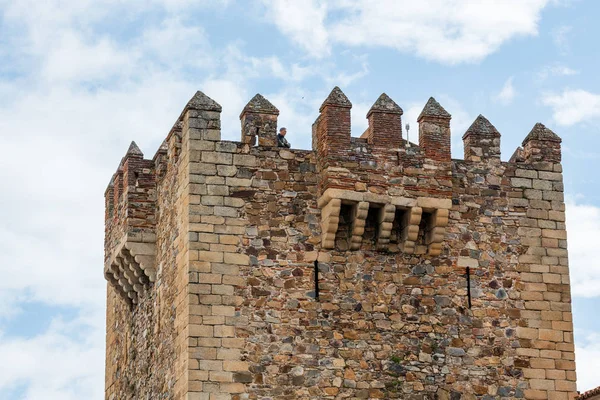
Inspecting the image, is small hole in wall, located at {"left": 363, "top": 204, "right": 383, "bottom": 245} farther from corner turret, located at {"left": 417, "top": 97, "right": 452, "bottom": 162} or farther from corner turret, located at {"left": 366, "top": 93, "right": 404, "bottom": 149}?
corner turret, located at {"left": 417, "top": 97, "right": 452, "bottom": 162}

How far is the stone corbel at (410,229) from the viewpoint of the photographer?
1019 inches

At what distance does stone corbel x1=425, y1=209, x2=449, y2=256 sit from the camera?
26.0m

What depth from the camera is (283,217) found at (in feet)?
84.2

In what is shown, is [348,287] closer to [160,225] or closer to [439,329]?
[439,329]

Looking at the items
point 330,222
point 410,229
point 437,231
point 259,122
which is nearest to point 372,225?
point 410,229

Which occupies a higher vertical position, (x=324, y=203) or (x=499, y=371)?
(x=324, y=203)

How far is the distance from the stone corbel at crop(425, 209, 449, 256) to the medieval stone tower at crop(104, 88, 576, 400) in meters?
0.02

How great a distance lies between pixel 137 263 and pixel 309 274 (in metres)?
4.10

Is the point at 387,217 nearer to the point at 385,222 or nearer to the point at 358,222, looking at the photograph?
the point at 385,222

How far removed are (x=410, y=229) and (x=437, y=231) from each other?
0.46 metres

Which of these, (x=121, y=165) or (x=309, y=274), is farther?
(x=121, y=165)

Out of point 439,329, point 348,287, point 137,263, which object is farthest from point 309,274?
point 137,263

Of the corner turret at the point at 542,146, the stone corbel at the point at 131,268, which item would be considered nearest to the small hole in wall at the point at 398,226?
the corner turret at the point at 542,146

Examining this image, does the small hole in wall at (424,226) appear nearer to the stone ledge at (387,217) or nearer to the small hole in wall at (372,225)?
the stone ledge at (387,217)
